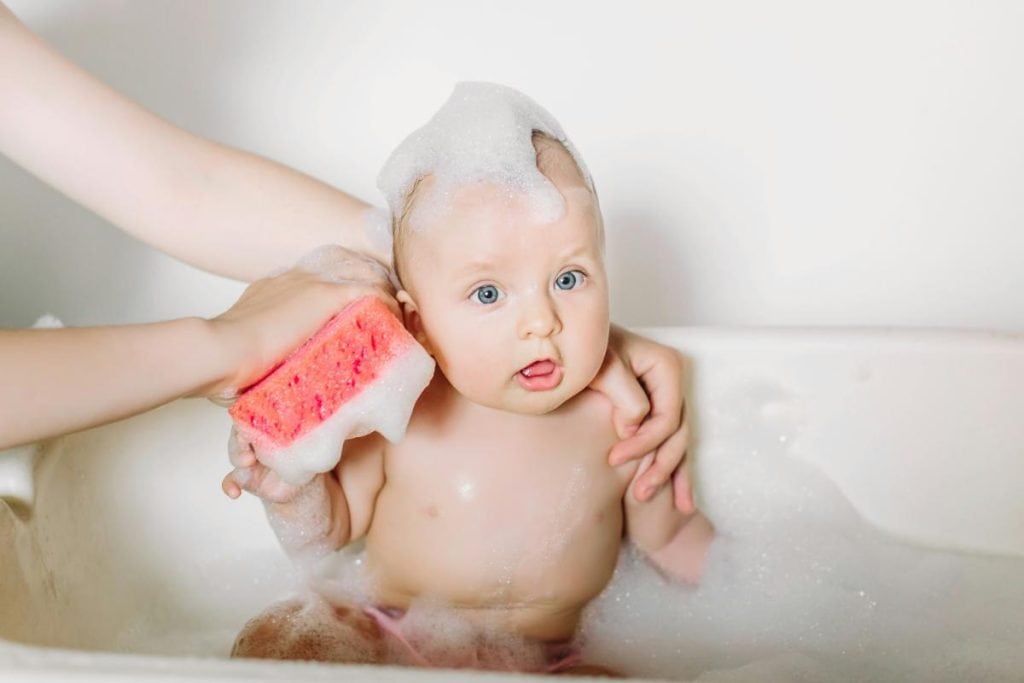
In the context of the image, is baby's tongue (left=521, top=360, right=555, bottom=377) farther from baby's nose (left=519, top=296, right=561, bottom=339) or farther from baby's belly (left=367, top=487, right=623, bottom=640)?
baby's belly (left=367, top=487, right=623, bottom=640)

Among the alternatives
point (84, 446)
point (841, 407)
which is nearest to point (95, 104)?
point (84, 446)

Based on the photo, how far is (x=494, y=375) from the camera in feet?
3.19

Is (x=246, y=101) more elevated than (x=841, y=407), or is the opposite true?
(x=246, y=101)

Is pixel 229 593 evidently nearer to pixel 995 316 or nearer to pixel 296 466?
pixel 296 466

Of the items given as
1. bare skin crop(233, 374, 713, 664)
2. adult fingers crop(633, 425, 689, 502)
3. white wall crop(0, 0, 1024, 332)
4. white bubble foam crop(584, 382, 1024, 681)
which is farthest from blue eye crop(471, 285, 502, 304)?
white wall crop(0, 0, 1024, 332)

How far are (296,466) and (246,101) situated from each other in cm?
79

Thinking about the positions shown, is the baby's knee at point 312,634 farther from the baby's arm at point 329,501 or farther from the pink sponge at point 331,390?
the pink sponge at point 331,390

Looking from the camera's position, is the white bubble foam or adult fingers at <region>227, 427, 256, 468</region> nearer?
adult fingers at <region>227, 427, 256, 468</region>

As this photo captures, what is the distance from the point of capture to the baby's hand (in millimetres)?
963

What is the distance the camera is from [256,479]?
993 millimetres

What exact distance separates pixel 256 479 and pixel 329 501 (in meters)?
0.10

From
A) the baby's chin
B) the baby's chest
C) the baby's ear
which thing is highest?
the baby's ear

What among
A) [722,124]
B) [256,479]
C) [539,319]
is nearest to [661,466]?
[539,319]

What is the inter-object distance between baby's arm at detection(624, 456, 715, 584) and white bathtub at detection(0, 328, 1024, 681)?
9cm
